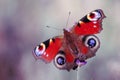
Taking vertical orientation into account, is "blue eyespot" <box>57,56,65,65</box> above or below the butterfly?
below

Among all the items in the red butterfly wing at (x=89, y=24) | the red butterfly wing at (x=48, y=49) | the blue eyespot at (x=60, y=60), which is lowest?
the blue eyespot at (x=60, y=60)

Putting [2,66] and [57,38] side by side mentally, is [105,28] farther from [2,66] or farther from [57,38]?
[2,66]

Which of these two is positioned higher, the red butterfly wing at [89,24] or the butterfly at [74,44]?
the red butterfly wing at [89,24]

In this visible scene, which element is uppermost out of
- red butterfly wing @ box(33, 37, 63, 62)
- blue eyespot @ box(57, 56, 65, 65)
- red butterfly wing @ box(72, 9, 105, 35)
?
red butterfly wing @ box(72, 9, 105, 35)
